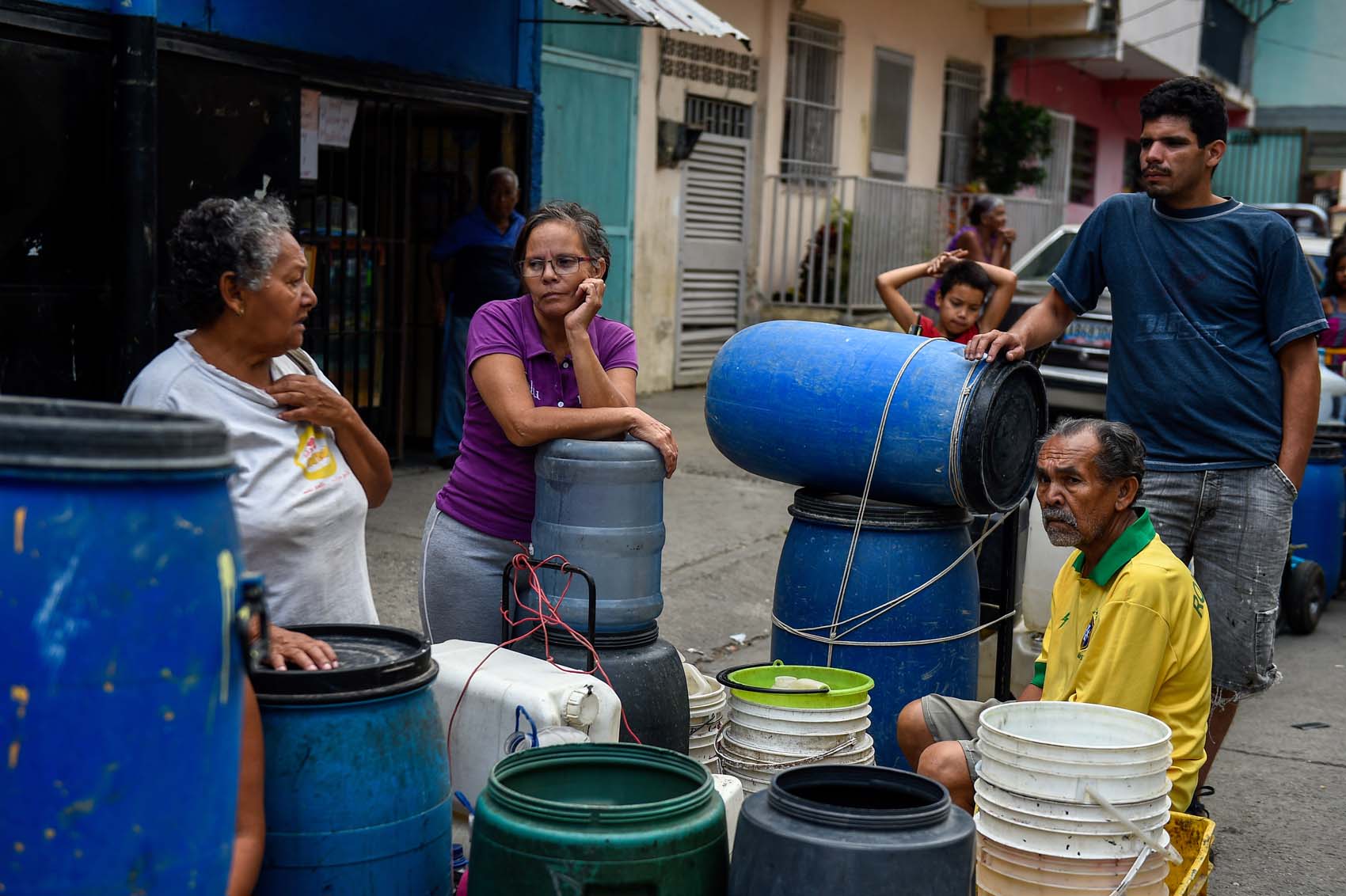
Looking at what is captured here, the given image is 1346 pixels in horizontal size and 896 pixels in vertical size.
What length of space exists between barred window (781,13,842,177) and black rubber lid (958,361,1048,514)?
9.30 meters

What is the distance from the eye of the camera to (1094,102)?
22031mm

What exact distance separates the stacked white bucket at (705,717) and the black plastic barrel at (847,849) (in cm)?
140

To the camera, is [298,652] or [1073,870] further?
[1073,870]

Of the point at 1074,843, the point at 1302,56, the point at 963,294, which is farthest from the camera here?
the point at 1302,56

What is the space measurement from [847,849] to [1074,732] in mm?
1032

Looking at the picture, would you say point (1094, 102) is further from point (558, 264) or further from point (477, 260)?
point (558, 264)

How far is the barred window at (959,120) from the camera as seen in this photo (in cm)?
1656

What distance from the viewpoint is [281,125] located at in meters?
7.01

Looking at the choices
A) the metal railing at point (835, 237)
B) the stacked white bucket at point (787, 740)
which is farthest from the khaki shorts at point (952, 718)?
the metal railing at point (835, 237)

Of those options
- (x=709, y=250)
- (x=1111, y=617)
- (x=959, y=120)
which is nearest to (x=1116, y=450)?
(x=1111, y=617)

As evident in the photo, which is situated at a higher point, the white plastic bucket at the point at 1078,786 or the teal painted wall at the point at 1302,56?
the teal painted wall at the point at 1302,56

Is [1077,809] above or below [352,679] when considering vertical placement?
below

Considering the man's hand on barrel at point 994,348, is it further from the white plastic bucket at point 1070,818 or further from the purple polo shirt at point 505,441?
the white plastic bucket at point 1070,818

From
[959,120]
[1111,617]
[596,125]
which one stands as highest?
[959,120]
